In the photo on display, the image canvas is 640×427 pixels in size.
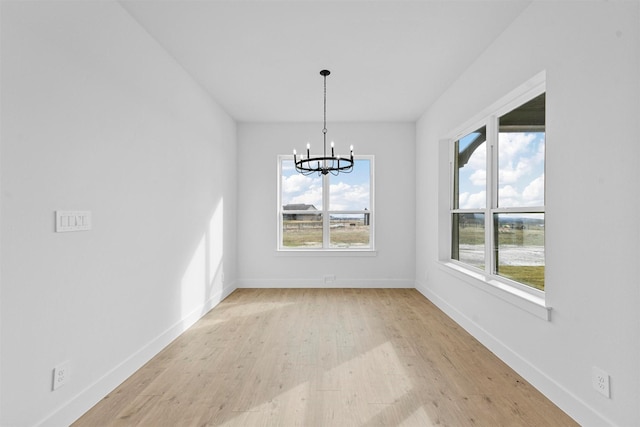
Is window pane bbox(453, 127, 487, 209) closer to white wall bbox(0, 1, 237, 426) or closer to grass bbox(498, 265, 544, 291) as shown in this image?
grass bbox(498, 265, 544, 291)

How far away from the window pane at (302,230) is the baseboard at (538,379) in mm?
2613

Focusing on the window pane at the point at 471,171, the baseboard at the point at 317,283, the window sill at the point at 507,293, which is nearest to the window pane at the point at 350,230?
the baseboard at the point at 317,283

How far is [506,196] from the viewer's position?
9.71ft

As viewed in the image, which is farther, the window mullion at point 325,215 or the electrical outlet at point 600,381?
the window mullion at point 325,215

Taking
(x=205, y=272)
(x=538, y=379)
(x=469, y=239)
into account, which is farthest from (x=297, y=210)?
(x=538, y=379)

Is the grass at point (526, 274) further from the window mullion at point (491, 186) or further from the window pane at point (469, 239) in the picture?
the window pane at point (469, 239)

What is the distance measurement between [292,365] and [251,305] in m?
1.90

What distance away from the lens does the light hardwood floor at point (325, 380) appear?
1987 mm

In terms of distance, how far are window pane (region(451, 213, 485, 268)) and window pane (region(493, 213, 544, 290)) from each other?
0.36 meters

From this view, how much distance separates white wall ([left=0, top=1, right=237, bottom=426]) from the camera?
163 cm

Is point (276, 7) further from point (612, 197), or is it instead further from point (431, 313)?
point (431, 313)

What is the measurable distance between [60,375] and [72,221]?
851 mm

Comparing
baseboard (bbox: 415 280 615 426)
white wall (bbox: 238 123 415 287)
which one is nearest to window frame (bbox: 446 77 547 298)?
baseboard (bbox: 415 280 615 426)

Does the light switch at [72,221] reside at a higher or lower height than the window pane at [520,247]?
higher
